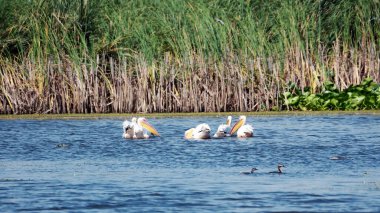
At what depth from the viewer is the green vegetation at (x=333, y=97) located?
24125mm

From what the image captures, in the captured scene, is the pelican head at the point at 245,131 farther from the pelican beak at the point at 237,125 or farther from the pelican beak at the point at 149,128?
the pelican beak at the point at 149,128

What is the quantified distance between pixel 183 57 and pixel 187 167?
940 cm

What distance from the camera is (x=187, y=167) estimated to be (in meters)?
15.0

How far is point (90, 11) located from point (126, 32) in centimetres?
133

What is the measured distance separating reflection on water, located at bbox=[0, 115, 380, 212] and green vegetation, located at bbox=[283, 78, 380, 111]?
107 centimetres

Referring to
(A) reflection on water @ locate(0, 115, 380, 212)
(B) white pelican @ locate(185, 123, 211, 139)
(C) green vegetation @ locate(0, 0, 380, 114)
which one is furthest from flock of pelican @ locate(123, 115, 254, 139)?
(C) green vegetation @ locate(0, 0, 380, 114)

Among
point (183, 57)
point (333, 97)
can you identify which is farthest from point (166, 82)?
point (333, 97)

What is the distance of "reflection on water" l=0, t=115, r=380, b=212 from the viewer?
11469 millimetres

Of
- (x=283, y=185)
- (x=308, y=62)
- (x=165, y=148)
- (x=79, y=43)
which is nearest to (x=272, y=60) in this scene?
(x=308, y=62)

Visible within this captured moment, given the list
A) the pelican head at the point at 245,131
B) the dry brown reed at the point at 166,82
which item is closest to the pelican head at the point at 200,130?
the pelican head at the point at 245,131

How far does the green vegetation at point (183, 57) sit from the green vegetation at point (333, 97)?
8cm

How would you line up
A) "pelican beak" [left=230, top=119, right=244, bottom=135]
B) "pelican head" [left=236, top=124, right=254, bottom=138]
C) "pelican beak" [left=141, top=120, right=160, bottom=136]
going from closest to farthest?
"pelican head" [left=236, top=124, right=254, bottom=138], "pelican beak" [left=141, top=120, right=160, bottom=136], "pelican beak" [left=230, top=119, right=244, bottom=135]

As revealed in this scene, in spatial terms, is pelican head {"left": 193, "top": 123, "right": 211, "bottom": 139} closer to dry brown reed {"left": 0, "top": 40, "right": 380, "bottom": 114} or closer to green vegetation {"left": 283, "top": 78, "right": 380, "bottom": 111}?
dry brown reed {"left": 0, "top": 40, "right": 380, "bottom": 114}

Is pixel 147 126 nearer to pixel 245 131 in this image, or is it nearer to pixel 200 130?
pixel 200 130
